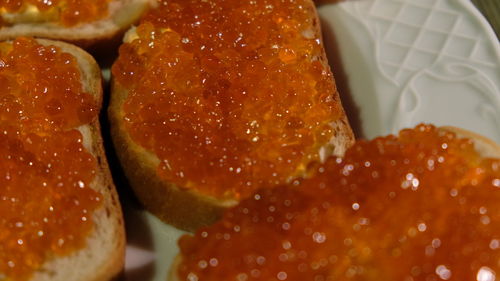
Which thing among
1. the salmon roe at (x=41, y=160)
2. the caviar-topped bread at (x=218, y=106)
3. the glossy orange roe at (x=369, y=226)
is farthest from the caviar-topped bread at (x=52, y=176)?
the glossy orange roe at (x=369, y=226)

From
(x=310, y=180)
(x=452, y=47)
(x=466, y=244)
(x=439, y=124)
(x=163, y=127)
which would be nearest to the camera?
(x=466, y=244)

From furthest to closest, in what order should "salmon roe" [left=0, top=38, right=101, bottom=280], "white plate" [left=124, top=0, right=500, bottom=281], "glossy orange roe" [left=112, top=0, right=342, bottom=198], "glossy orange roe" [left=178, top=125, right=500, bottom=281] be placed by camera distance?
"white plate" [left=124, top=0, right=500, bottom=281]
"glossy orange roe" [left=112, top=0, right=342, bottom=198]
"salmon roe" [left=0, top=38, right=101, bottom=280]
"glossy orange roe" [left=178, top=125, right=500, bottom=281]

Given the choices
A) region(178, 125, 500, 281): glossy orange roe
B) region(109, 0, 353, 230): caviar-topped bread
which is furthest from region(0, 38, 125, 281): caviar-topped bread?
region(178, 125, 500, 281): glossy orange roe

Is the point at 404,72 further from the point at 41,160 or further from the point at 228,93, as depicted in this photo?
the point at 41,160

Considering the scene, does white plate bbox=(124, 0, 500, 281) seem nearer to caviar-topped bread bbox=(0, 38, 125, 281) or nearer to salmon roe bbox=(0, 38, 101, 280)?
caviar-topped bread bbox=(0, 38, 125, 281)

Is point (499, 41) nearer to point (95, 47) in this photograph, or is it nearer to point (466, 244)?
point (466, 244)

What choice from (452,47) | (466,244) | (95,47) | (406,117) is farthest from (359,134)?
(95,47)

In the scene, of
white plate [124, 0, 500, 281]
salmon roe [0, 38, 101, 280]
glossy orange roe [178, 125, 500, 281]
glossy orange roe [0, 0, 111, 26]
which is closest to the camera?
glossy orange roe [178, 125, 500, 281]
